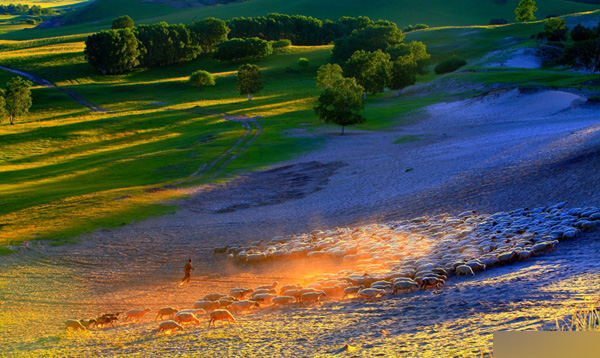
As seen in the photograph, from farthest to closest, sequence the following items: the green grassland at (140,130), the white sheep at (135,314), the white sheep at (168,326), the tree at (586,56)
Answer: the tree at (586,56) → the green grassland at (140,130) → the white sheep at (135,314) → the white sheep at (168,326)

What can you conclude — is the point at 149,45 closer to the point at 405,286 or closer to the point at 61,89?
the point at 61,89

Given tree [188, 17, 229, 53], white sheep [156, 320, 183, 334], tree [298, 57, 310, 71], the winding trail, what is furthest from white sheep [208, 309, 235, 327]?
tree [188, 17, 229, 53]

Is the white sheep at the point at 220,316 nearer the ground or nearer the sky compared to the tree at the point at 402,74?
nearer the ground

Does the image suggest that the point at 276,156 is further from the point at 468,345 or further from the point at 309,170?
the point at 468,345

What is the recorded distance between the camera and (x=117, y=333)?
676 inches

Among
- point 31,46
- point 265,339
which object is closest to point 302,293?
point 265,339

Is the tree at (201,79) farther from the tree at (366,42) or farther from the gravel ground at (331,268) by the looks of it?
the gravel ground at (331,268)

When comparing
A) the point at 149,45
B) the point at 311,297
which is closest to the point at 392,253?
the point at 311,297

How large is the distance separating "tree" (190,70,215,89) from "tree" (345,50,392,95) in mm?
36113

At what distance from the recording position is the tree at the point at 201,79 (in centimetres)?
11475

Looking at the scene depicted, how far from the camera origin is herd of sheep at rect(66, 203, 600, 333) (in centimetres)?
1880

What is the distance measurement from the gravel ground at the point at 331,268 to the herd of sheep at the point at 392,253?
909 millimetres

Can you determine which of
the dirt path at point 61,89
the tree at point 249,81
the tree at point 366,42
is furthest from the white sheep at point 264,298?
the tree at point 366,42

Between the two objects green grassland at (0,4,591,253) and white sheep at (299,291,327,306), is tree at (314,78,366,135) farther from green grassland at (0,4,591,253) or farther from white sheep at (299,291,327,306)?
white sheep at (299,291,327,306)
